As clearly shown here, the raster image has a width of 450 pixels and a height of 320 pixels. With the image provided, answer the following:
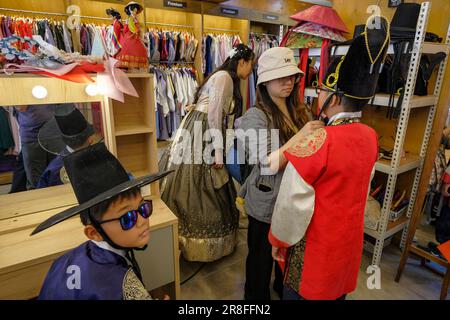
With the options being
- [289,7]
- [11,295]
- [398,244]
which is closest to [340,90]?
[11,295]

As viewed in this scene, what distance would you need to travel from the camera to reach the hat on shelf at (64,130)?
136cm

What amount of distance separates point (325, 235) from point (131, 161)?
3.66 ft

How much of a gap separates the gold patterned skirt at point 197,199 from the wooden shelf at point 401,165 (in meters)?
0.99

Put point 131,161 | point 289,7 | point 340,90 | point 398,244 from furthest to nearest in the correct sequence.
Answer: point 289,7 < point 398,244 < point 131,161 < point 340,90

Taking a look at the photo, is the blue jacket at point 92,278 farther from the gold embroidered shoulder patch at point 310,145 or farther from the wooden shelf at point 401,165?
the wooden shelf at point 401,165

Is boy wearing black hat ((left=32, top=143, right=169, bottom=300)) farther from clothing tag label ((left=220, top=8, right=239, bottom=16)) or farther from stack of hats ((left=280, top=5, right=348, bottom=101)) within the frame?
clothing tag label ((left=220, top=8, right=239, bottom=16))

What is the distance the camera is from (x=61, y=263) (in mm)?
894

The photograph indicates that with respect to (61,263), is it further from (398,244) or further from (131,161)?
(398,244)

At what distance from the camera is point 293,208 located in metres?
1.04

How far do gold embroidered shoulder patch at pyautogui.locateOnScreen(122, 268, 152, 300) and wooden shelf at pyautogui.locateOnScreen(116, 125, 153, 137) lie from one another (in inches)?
30.4

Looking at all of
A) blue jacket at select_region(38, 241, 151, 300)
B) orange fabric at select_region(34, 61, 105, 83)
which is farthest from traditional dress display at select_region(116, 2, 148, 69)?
blue jacket at select_region(38, 241, 151, 300)

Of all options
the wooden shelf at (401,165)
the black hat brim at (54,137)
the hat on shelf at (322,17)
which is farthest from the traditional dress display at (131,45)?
the wooden shelf at (401,165)

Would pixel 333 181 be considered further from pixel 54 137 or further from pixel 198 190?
pixel 54 137

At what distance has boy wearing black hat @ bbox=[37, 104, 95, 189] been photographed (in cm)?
136
